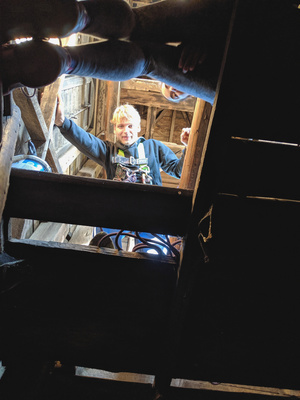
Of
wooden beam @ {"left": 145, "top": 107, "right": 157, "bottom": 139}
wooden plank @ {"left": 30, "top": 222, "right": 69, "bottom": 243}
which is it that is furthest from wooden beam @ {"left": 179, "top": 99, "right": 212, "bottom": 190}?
wooden beam @ {"left": 145, "top": 107, "right": 157, "bottom": 139}

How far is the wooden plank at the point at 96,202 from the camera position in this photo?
1.35 meters

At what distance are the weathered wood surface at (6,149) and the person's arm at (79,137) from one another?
1662mm

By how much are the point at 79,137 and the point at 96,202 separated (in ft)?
6.57

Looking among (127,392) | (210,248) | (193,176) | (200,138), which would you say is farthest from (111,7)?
(127,392)

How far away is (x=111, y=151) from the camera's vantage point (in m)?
3.59

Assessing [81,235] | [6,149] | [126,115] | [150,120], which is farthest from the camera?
[150,120]

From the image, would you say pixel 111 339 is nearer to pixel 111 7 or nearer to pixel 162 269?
pixel 162 269

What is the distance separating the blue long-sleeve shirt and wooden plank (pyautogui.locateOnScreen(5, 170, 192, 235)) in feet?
6.20

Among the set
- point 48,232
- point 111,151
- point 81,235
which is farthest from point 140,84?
point 48,232

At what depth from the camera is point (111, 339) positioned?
5.34 ft

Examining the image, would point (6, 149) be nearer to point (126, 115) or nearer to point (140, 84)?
point (126, 115)

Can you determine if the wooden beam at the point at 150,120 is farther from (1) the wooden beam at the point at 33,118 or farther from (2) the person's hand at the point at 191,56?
(2) the person's hand at the point at 191,56

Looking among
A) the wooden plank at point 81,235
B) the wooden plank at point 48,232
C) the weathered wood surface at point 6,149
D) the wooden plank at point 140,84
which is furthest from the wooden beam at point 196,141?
the wooden plank at point 140,84

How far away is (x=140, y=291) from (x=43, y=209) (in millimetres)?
679
